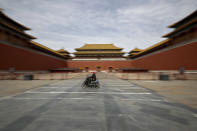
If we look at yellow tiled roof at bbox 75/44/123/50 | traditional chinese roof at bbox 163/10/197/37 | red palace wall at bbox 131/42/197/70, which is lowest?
red palace wall at bbox 131/42/197/70

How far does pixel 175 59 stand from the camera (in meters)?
19.2

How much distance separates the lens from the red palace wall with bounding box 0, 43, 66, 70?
15.9 m

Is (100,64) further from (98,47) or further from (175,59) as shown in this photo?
(175,59)

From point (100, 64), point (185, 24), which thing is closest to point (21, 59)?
point (100, 64)

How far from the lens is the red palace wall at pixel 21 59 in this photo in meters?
15.9

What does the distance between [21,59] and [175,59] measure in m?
29.3

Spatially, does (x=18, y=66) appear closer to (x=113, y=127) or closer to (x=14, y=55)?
(x=14, y=55)

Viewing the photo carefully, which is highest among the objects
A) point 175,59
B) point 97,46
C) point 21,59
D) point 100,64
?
point 97,46

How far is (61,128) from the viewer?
221cm

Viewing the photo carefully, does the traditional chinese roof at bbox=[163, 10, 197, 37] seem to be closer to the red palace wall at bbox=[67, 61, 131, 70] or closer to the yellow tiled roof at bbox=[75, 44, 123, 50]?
the red palace wall at bbox=[67, 61, 131, 70]

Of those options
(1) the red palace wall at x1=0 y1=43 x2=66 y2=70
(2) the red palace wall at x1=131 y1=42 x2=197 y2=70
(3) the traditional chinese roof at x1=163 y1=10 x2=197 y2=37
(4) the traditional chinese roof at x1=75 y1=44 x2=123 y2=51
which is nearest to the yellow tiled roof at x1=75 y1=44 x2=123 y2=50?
(4) the traditional chinese roof at x1=75 y1=44 x2=123 y2=51

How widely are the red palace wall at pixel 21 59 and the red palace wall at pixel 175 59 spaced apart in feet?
94.9

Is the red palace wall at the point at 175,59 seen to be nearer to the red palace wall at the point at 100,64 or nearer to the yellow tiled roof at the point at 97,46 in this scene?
the red palace wall at the point at 100,64

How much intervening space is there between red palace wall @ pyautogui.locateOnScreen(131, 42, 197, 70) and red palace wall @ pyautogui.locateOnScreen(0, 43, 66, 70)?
94.9ft
